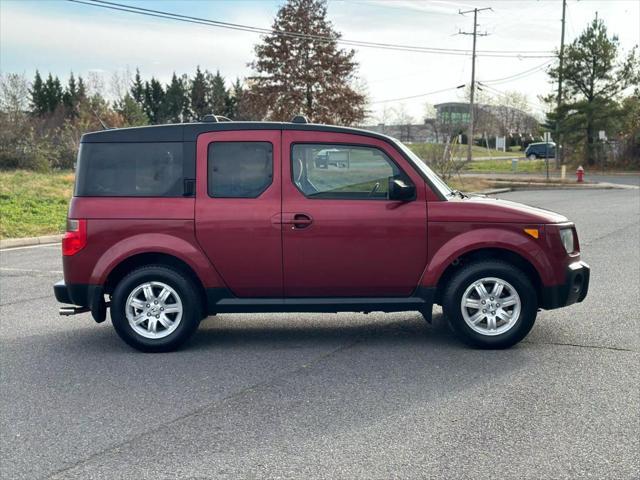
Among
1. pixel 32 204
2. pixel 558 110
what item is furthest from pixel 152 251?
pixel 558 110

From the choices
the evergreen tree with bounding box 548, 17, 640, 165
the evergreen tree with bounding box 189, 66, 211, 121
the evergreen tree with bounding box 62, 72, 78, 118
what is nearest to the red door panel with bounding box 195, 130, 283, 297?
the evergreen tree with bounding box 548, 17, 640, 165

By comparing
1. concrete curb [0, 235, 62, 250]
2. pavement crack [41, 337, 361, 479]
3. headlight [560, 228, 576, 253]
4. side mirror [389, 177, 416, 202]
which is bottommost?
concrete curb [0, 235, 62, 250]

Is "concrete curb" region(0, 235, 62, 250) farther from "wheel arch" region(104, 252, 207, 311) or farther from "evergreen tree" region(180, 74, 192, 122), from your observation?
"evergreen tree" region(180, 74, 192, 122)

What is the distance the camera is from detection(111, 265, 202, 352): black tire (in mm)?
6008

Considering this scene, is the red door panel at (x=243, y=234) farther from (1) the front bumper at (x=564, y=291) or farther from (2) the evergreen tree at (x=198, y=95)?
(2) the evergreen tree at (x=198, y=95)

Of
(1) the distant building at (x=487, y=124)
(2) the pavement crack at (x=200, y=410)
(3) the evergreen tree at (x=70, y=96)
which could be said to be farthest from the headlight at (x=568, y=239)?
(1) the distant building at (x=487, y=124)

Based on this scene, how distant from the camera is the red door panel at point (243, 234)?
6.00m

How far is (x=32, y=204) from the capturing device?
18578 mm

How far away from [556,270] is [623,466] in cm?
253

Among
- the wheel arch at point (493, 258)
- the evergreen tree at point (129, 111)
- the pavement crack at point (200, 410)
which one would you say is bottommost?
the pavement crack at point (200, 410)

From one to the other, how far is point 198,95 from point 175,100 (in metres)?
4.05

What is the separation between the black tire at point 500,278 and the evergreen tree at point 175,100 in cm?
9555

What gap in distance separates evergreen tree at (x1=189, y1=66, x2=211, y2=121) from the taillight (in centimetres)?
9207

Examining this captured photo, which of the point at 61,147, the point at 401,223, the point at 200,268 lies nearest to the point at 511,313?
the point at 401,223
